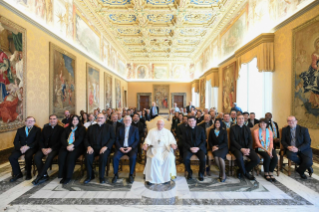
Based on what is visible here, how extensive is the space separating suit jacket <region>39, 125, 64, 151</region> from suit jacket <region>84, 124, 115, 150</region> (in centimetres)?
78

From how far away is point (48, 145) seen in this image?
501 centimetres

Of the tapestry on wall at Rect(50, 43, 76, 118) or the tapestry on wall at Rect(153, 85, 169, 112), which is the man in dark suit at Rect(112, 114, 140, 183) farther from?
the tapestry on wall at Rect(153, 85, 169, 112)

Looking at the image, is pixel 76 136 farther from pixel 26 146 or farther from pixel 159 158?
pixel 159 158

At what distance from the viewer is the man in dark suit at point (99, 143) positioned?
15.0 ft

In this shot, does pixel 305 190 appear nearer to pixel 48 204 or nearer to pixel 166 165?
pixel 166 165

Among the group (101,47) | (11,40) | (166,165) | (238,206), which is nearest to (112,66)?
(101,47)

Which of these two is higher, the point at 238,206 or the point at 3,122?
the point at 3,122

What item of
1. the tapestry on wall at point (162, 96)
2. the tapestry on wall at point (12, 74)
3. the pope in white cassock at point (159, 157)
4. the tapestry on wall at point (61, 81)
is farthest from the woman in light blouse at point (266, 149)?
the tapestry on wall at point (162, 96)

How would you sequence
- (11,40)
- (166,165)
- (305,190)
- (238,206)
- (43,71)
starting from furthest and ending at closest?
(43,71) → (11,40) → (166,165) → (305,190) → (238,206)

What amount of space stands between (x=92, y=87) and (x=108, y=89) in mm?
3607

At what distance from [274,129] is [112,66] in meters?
14.2

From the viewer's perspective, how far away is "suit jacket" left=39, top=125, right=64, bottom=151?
493cm

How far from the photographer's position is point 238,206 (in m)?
3.39

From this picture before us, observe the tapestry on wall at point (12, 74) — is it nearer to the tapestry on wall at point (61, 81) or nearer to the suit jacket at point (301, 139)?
the tapestry on wall at point (61, 81)
